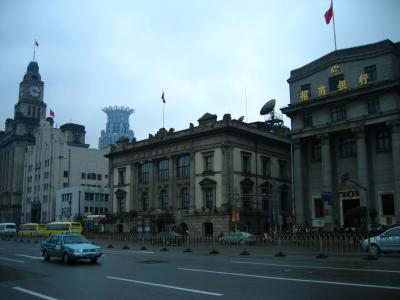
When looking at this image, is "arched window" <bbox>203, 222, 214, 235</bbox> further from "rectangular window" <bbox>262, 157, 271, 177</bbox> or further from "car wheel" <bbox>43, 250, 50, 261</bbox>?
"car wheel" <bbox>43, 250, 50, 261</bbox>

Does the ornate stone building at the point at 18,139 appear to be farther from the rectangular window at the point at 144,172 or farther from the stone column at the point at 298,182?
the stone column at the point at 298,182

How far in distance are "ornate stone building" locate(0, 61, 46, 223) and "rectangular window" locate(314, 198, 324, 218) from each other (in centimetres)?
9310

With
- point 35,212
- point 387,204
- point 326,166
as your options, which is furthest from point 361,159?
point 35,212

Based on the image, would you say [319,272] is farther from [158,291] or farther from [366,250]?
[366,250]

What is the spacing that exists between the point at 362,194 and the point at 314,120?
1022 cm

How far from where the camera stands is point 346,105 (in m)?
47.6

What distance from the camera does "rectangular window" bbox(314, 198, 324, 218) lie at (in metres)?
49.9

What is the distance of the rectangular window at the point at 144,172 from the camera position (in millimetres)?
70200

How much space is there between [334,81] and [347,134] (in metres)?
6.14

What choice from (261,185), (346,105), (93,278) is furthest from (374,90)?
(93,278)

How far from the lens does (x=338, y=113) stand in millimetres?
48656

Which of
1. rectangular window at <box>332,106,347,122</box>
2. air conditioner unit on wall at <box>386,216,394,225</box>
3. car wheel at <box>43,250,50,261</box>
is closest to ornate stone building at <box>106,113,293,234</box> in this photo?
rectangular window at <box>332,106,347,122</box>

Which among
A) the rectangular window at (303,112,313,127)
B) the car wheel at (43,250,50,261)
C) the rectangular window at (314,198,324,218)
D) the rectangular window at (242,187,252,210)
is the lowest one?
the car wheel at (43,250,50,261)

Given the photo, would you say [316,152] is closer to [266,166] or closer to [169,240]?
[266,166]
